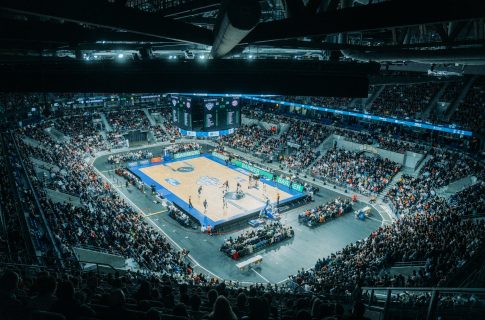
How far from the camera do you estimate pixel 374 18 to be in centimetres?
321

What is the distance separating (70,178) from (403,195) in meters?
26.6

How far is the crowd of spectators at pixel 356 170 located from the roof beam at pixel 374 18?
29.4 metres

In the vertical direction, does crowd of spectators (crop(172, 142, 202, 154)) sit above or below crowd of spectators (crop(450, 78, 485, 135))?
below

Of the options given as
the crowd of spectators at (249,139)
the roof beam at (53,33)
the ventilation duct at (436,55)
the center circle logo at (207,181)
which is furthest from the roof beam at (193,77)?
the crowd of spectators at (249,139)

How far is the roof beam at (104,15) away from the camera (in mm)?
2736

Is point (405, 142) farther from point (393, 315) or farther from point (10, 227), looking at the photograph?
point (10, 227)

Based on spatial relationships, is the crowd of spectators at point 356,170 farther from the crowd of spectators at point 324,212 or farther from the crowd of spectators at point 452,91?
the crowd of spectators at point 452,91

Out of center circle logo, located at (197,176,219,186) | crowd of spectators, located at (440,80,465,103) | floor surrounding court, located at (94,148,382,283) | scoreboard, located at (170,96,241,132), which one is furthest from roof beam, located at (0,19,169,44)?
crowd of spectators, located at (440,80,465,103)

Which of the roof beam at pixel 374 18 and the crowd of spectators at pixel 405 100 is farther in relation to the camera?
the crowd of spectators at pixel 405 100

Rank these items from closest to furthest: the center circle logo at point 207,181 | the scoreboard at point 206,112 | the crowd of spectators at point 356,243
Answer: the crowd of spectators at point 356,243
the scoreboard at point 206,112
the center circle logo at point 207,181

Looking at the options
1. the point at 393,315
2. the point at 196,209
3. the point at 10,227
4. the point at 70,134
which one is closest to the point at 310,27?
the point at 393,315

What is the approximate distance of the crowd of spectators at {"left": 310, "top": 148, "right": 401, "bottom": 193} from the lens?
105ft

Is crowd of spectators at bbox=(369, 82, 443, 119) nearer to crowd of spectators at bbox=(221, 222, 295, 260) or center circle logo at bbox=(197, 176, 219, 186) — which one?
center circle logo at bbox=(197, 176, 219, 186)

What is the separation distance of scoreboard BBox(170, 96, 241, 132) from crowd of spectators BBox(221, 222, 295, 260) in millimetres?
7103
